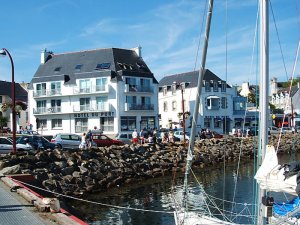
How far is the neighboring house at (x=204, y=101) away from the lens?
7188cm

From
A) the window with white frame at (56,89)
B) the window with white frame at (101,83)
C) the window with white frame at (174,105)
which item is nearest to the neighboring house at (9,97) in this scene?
the window with white frame at (56,89)

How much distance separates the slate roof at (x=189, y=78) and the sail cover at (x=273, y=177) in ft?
194

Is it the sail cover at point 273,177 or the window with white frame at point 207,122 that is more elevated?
the window with white frame at point 207,122

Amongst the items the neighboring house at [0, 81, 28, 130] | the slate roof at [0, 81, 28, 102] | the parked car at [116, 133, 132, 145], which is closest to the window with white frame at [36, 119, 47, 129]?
the neighboring house at [0, 81, 28, 130]

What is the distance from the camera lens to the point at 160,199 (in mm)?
22422

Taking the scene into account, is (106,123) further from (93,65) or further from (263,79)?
(263,79)

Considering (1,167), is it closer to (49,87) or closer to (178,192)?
(178,192)

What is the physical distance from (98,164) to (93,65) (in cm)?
3828

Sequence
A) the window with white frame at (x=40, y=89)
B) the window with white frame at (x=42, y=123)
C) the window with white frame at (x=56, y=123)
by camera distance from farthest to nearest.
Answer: the window with white frame at (x=42, y=123) < the window with white frame at (x=40, y=89) < the window with white frame at (x=56, y=123)

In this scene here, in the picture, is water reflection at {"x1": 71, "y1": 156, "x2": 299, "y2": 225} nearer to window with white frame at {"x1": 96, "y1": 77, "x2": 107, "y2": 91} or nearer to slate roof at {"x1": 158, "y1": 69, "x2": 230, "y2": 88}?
window with white frame at {"x1": 96, "y1": 77, "x2": 107, "y2": 91}

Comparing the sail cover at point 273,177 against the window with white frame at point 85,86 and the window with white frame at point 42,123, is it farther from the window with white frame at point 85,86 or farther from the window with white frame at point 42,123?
the window with white frame at point 42,123

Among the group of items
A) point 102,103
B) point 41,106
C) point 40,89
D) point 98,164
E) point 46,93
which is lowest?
point 98,164

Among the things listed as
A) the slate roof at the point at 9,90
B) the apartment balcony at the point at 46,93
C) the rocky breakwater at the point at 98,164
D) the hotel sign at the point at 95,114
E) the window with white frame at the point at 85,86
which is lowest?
the rocky breakwater at the point at 98,164

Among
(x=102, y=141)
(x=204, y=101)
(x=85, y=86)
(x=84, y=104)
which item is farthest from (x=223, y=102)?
(x=102, y=141)
